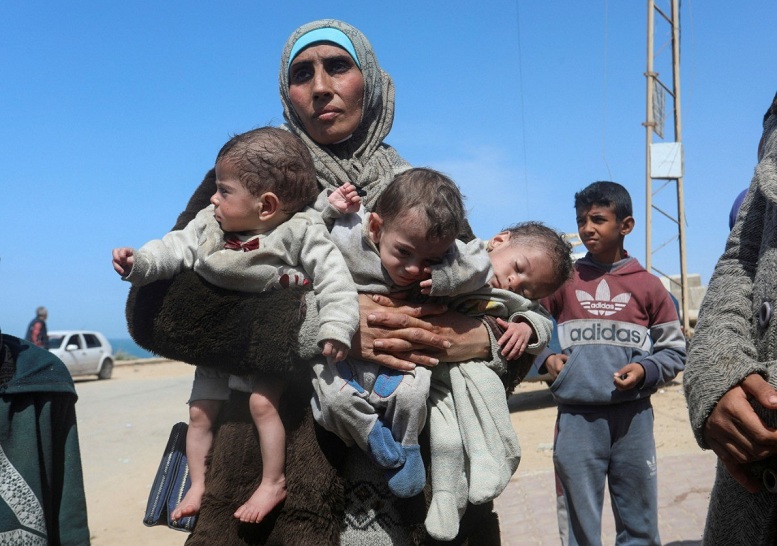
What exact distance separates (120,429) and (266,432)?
10672 mm

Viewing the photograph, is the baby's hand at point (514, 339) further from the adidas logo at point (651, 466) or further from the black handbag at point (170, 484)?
the adidas logo at point (651, 466)

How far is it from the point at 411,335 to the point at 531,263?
622 millimetres

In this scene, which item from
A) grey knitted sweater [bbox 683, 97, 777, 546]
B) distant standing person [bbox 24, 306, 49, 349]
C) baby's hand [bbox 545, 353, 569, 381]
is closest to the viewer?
grey knitted sweater [bbox 683, 97, 777, 546]

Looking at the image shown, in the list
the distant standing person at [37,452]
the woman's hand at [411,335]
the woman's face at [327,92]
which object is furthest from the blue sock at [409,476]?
the distant standing person at [37,452]

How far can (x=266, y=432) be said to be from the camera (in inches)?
86.7

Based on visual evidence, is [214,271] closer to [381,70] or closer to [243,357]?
[243,357]

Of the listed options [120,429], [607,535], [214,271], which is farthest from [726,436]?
[120,429]

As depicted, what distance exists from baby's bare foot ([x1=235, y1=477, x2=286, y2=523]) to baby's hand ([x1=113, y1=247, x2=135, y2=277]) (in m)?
0.71

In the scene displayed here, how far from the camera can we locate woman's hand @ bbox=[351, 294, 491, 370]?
219cm

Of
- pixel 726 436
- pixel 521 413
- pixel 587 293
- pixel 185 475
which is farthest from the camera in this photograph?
pixel 521 413

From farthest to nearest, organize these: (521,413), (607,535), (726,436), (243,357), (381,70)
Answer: (521,413), (607,535), (381,70), (243,357), (726,436)

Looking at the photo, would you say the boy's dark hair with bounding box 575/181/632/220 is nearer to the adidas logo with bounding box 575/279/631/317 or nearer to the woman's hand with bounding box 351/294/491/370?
the adidas logo with bounding box 575/279/631/317

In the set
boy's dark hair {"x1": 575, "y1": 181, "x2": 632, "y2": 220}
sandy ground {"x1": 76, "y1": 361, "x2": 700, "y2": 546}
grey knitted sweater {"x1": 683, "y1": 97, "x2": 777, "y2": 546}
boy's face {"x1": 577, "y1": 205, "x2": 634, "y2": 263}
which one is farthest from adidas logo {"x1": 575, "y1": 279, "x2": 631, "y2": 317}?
sandy ground {"x1": 76, "y1": 361, "x2": 700, "y2": 546}

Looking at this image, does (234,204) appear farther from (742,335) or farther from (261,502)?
(742,335)
